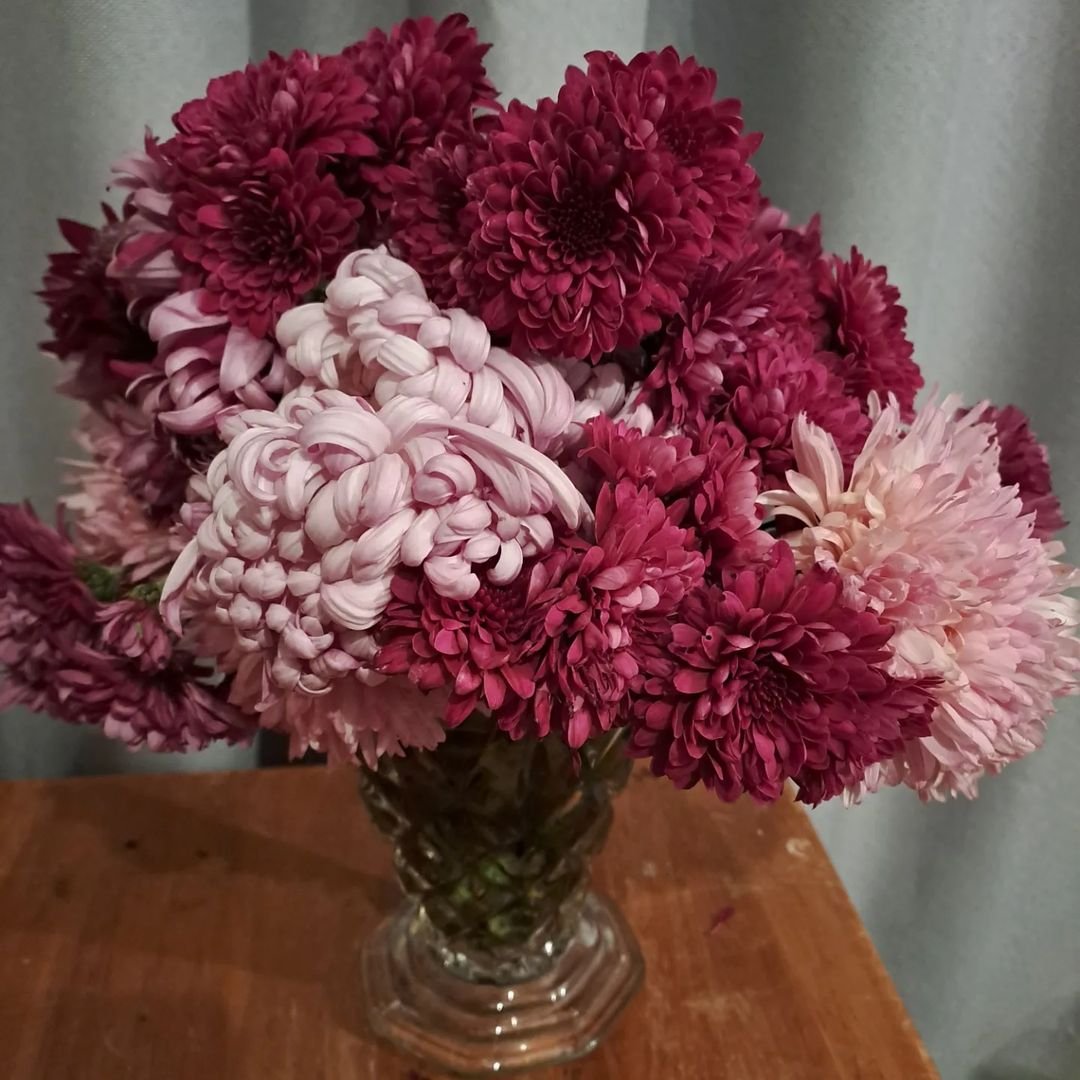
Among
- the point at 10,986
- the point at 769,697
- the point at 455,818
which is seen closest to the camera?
the point at 769,697

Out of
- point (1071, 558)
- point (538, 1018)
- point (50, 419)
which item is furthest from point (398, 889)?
point (1071, 558)

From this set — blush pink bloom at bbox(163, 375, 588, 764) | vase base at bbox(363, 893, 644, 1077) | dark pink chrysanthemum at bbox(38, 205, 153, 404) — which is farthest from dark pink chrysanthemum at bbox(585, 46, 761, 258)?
vase base at bbox(363, 893, 644, 1077)

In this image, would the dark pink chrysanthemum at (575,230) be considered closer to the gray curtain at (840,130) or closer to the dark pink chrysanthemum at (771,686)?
the dark pink chrysanthemum at (771,686)

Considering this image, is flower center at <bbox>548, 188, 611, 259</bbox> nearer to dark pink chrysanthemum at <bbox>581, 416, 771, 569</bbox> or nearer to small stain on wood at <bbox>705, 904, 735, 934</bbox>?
dark pink chrysanthemum at <bbox>581, 416, 771, 569</bbox>

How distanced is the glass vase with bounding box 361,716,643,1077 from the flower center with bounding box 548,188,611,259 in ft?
0.73

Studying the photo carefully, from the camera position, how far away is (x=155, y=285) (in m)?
0.42

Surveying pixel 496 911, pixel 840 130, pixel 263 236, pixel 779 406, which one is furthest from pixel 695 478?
pixel 840 130

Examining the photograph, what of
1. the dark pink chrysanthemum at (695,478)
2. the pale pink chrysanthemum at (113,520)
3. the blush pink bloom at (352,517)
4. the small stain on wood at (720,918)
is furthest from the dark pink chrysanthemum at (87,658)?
the small stain on wood at (720,918)

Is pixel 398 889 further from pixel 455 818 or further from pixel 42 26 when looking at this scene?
pixel 42 26

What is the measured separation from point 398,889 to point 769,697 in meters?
0.45

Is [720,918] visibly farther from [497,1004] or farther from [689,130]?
[689,130]

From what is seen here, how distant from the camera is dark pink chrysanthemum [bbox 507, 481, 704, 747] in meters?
0.33

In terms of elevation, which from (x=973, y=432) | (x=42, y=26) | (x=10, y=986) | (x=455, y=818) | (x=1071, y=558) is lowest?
(x=10, y=986)

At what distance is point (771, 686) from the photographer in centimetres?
35
